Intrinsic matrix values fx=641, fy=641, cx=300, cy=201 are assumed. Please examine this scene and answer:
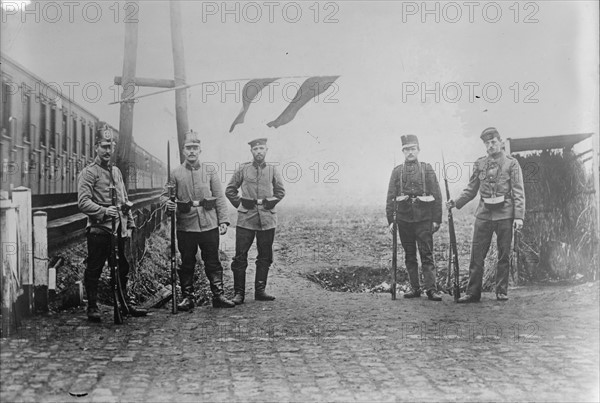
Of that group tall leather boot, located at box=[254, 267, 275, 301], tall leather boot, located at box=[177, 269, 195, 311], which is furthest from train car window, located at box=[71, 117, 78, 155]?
tall leather boot, located at box=[254, 267, 275, 301]

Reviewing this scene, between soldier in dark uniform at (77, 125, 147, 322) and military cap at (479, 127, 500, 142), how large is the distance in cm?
309

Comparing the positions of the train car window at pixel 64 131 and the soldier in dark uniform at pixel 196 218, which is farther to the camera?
the train car window at pixel 64 131

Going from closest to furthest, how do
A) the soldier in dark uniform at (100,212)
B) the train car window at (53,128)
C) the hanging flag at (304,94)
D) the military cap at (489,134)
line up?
1. the soldier in dark uniform at (100,212)
2. the hanging flag at (304,94)
3. the military cap at (489,134)
4. the train car window at (53,128)

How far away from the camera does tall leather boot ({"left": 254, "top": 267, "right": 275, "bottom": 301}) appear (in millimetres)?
5551

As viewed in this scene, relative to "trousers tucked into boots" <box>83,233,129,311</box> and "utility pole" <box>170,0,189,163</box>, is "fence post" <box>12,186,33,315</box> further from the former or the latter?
"utility pole" <box>170,0,189,163</box>

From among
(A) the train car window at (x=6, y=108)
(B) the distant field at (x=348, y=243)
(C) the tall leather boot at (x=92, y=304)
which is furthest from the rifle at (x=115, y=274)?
(B) the distant field at (x=348, y=243)

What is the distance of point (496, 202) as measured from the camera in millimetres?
5613

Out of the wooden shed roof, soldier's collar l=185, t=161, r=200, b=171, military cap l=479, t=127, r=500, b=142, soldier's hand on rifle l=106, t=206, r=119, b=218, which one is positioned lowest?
soldier's hand on rifle l=106, t=206, r=119, b=218

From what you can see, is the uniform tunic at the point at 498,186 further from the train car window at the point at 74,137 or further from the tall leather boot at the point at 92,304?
the train car window at the point at 74,137

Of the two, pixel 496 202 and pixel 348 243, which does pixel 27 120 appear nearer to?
pixel 348 243

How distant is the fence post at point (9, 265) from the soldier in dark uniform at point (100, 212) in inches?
19.8

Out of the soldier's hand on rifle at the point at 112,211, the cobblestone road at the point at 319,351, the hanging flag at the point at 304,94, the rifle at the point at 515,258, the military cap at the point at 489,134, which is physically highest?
the hanging flag at the point at 304,94

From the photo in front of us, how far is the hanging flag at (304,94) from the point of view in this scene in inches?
215

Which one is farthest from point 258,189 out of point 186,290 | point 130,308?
point 130,308
